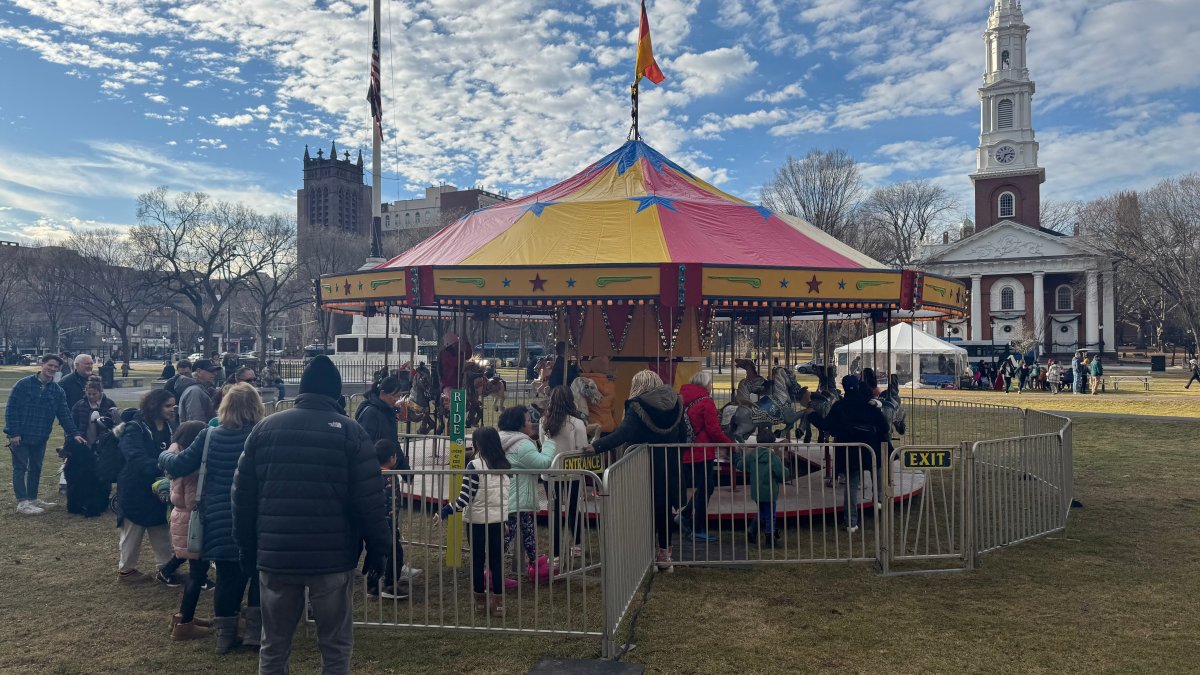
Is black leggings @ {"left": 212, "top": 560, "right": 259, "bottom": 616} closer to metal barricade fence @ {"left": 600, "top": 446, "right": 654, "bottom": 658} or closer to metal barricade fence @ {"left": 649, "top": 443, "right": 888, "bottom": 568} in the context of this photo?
metal barricade fence @ {"left": 600, "top": 446, "right": 654, "bottom": 658}

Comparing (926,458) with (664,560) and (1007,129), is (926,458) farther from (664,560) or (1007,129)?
(1007,129)

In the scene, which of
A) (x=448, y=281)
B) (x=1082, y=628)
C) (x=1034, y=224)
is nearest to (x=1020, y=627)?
(x=1082, y=628)

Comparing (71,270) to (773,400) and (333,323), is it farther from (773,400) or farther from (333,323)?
(773,400)

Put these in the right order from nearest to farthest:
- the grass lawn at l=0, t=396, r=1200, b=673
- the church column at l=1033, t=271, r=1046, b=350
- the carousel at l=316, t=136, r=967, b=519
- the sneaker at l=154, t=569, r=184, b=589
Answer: the grass lawn at l=0, t=396, r=1200, b=673
the sneaker at l=154, t=569, r=184, b=589
the carousel at l=316, t=136, r=967, b=519
the church column at l=1033, t=271, r=1046, b=350

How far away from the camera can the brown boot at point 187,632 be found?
5250 millimetres

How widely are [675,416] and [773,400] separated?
347cm

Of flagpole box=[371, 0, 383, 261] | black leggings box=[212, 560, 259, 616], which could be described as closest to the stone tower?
flagpole box=[371, 0, 383, 261]

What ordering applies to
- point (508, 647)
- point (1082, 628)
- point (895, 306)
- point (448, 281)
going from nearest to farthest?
1. point (508, 647)
2. point (1082, 628)
3. point (448, 281)
4. point (895, 306)

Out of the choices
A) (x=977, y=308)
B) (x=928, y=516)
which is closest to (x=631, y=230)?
(x=928, y=516)

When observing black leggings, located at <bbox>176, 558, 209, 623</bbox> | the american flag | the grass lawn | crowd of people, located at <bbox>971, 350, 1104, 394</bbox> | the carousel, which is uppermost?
the american flag

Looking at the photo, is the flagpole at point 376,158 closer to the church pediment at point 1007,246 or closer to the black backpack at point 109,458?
the black backpack at point 109,458

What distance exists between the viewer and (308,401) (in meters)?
3.88

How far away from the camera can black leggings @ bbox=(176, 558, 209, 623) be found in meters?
5.18

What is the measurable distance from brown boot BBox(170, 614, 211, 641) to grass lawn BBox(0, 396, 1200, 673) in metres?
0.12
